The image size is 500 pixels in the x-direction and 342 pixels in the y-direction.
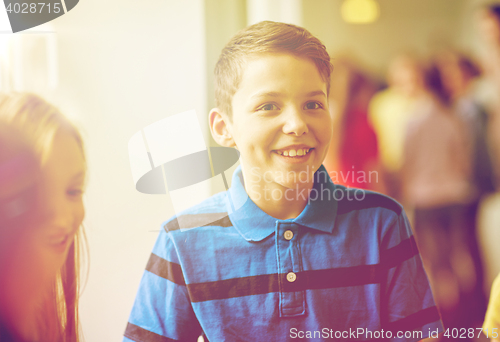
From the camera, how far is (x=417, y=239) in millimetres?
684

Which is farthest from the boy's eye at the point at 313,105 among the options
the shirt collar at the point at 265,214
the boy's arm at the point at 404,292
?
the boy's arm at the point at 404,292

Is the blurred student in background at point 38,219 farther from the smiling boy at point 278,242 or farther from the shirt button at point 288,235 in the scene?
the shirt button at point 288,235

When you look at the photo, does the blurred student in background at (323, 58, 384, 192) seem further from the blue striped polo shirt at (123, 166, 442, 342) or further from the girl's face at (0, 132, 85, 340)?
the girl's face at (0, 132, 85, 340)

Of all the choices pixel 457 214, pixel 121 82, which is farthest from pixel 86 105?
pixel 457 214

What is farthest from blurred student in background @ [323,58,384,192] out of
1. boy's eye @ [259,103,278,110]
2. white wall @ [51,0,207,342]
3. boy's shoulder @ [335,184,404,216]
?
white wall @ [51,0,207,342]

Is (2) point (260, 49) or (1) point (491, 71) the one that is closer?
(2) point (260, 49)

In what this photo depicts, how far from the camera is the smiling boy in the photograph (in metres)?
0.57

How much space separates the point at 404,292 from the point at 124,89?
1.97ft

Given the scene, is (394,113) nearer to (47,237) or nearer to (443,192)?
(443,192)

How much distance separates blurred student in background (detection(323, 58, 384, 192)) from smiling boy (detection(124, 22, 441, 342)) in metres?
0.05

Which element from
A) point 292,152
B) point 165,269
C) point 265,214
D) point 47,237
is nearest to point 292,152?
point 292,152

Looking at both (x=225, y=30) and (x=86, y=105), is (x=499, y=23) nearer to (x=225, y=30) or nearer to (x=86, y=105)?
(x=225, y=30)

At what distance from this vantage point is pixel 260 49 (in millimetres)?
567

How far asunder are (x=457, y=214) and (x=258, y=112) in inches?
19.7
